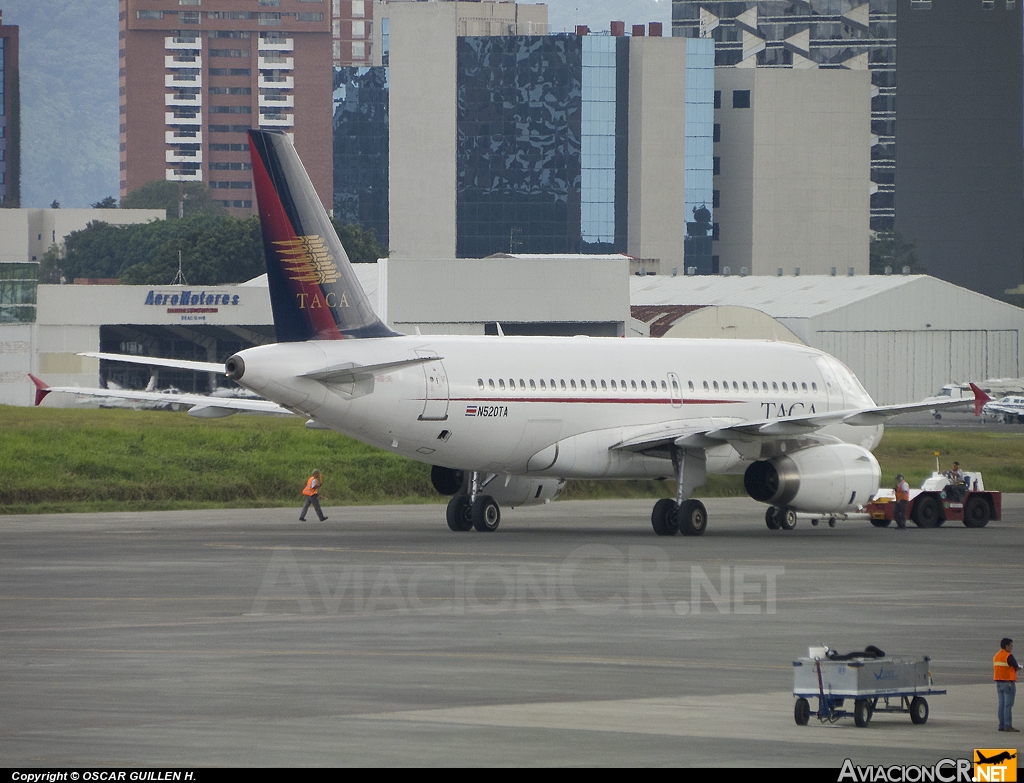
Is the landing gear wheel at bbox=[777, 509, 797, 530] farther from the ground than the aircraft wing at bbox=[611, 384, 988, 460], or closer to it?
closer to it

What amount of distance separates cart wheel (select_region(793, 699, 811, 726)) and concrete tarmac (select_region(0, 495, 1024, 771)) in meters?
0.11

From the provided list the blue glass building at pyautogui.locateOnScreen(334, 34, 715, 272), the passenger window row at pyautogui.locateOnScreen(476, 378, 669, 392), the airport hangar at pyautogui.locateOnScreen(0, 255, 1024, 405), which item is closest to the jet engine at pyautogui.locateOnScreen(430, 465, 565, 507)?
the passenger window row at pyautogui.locateOnScreen(476, 378, 669, 392)

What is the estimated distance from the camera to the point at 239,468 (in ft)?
196

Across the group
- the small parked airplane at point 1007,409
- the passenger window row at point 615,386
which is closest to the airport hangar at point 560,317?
the small parked airplane at point 1007,409

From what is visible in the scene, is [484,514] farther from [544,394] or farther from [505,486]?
[544,394]

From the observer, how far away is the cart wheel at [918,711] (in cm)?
1677

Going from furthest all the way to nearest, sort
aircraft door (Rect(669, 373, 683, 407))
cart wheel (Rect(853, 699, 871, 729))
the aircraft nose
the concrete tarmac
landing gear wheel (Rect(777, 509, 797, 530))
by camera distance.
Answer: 1. landing gear wheel (Rect(777, 509, 797, 530))
2. aircraft door (Rect(669, 373, 683, 407))
3. the aircraft nose
4. cart wheel (Rect(853, 699, 871, 729))
5. the concrete tarmac

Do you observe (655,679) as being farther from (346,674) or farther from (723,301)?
(723,301)

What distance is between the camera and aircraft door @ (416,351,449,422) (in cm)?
3991

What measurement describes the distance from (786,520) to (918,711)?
1182 inches

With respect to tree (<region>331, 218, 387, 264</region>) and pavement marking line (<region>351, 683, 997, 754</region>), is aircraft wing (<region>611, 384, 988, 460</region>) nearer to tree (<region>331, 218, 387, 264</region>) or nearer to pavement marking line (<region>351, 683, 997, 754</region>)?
pavement marking line (<region>351, 683, 997, 754</region>)

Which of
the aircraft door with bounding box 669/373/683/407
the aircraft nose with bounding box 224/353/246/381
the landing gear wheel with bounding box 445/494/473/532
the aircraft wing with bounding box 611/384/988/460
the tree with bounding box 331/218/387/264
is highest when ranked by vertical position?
the tree with bounding box 331/218/387/264

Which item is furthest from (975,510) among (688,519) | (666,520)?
(666,520)

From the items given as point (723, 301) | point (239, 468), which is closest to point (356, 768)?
point (239, 468)
